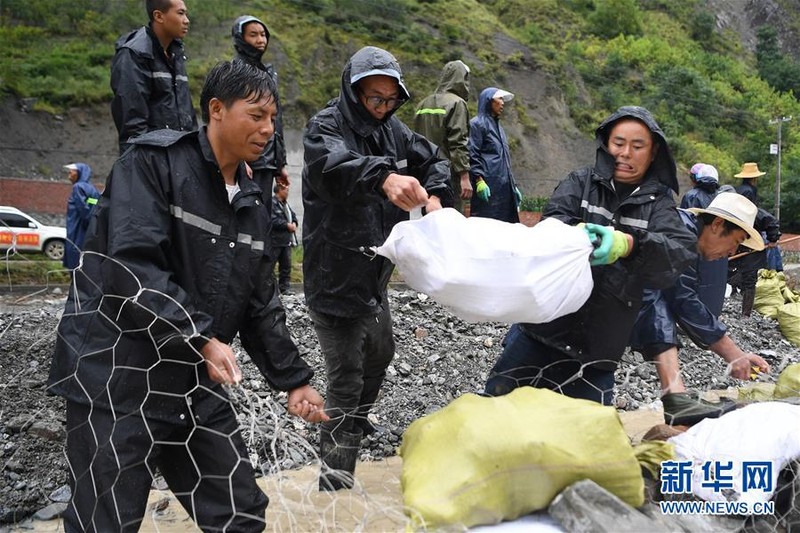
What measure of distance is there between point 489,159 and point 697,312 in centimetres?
300

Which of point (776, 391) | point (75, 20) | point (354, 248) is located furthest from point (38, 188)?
point (776, 391)

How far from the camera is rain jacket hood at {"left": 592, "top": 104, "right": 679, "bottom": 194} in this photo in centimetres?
271

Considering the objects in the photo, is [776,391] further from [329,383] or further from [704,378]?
[704,378]

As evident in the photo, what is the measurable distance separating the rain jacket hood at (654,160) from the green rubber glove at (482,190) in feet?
10.5

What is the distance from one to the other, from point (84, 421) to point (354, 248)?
124 cm

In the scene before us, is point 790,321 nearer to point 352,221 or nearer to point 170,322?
point 352,221

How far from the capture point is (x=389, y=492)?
224 cm

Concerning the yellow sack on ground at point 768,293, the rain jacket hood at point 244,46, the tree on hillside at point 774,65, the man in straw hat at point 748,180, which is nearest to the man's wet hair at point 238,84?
the rain jacket hood at point 244,46

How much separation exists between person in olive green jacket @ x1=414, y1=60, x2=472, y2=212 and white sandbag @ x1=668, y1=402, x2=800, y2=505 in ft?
12.4

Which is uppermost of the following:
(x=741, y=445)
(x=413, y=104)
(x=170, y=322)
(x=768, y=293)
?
(x=413, y=104)

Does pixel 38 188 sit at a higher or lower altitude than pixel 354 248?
lower

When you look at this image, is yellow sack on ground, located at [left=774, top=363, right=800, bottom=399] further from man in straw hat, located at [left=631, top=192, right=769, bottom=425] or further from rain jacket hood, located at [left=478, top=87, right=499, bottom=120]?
rain jacket hood, located at [left=478, top=87, right=499, bottom=120]

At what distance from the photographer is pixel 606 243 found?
2.26 metres

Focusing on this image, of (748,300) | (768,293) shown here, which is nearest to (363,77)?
(748,300)
